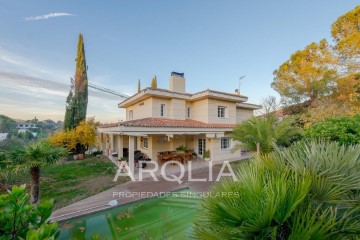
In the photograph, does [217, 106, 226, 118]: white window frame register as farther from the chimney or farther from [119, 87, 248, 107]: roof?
the chimney

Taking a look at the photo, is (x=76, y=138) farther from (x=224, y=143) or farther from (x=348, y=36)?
(x=348, y=36)

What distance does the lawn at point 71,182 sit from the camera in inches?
373

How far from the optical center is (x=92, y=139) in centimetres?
2180

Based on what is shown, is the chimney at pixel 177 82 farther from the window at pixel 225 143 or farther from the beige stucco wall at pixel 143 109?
the window at pixel 225 143

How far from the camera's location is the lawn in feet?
31.1

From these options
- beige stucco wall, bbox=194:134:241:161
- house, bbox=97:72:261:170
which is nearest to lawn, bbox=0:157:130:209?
house, bbox=97:72:261:170

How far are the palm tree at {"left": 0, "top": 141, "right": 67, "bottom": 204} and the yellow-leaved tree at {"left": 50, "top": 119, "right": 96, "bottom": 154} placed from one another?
14.7 metres

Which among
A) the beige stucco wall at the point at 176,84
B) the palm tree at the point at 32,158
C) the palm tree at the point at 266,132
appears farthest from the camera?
the beige stucco wall at the point at 176,84

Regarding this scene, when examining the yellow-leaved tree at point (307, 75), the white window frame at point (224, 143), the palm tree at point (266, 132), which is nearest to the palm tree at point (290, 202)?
the palm tree at point (266, 132)

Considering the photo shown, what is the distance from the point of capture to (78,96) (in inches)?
942

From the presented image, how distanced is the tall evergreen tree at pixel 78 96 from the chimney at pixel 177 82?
42.8ft

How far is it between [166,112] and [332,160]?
1653 centimetres

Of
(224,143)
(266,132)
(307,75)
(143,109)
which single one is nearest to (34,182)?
(266,132)

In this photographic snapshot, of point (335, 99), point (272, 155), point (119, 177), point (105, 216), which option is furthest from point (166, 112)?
point (335, 99)
